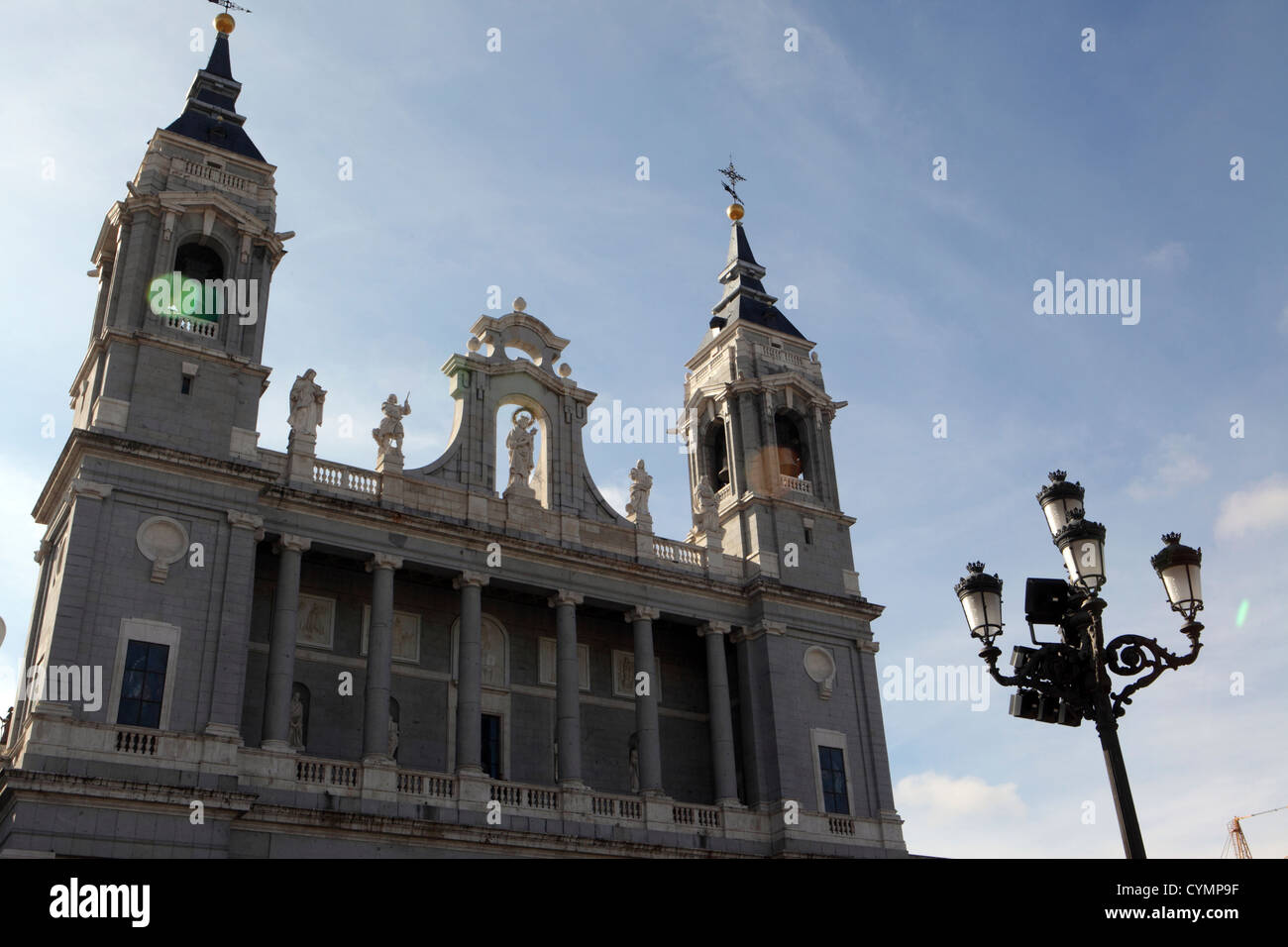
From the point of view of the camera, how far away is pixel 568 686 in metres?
34.7

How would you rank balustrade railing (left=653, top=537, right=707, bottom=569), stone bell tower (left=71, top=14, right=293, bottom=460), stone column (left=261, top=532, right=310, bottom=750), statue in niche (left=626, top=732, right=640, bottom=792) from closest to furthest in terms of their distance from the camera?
stone column (left=261, top=532, right=310, bottom=750) < stone bell tower (left=71, top=14, right=293, bottom=460) < statue in niche (left=626, top=732, right=640, bottom=792) < balustrade railing (left=653, top=537, right=707, bottom=569)

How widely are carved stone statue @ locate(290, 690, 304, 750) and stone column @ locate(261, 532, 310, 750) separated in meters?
0.52

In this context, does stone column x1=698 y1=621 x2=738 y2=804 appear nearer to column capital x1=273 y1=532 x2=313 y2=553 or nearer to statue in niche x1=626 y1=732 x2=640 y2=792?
statue in niche x1=626 y1=732 x2=640 y2=792

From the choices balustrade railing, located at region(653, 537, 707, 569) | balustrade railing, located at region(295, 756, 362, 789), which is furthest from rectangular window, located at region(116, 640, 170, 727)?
balustrade railing, located at region(653, 537, 707, 569)

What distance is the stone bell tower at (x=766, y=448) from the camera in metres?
40.8

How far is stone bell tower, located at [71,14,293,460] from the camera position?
31453 millimetres

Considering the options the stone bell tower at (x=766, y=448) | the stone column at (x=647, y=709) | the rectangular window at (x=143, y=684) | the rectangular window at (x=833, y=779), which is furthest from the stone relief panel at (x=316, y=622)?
the rectangular window at (x=833, y=779)

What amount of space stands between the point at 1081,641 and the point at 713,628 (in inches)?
942
